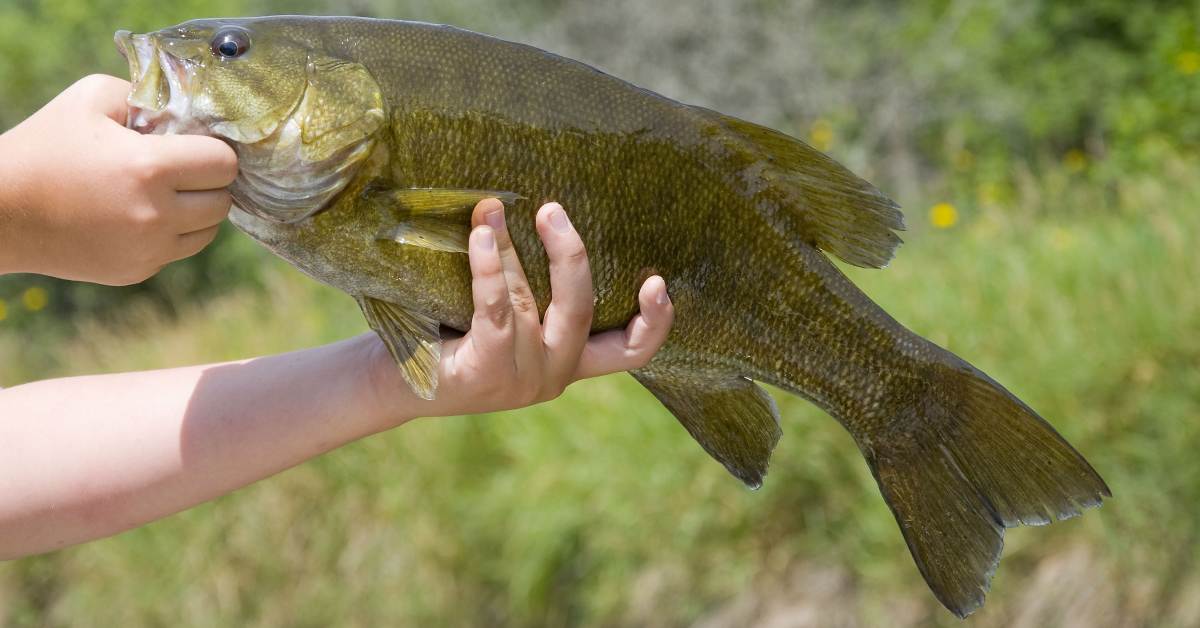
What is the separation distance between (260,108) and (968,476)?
1331mm

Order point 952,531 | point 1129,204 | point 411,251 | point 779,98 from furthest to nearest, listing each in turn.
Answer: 1. point 779,98
2. point 1129,204
3. point 952,531
4. point 411,251

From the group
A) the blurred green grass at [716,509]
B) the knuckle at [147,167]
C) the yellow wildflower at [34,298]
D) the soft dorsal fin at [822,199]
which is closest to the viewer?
the knuckle at [147,167]

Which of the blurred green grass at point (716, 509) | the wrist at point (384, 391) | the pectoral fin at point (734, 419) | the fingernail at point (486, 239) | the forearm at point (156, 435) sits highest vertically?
the fingernail at point (486, 239)

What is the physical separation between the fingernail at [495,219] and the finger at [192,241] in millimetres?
422

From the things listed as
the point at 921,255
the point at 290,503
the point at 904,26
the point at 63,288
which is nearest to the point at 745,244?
the point at 921,255

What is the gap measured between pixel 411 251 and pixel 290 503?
14.2ft

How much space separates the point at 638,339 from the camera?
1899mm

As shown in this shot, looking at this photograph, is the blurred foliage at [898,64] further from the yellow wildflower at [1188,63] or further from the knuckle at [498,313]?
the knuckle at [498,313]

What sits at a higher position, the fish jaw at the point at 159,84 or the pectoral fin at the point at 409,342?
the fish jaw at the point at 159,84

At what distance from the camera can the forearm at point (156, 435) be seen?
1901 millimetres

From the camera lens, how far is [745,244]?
6.41 ft

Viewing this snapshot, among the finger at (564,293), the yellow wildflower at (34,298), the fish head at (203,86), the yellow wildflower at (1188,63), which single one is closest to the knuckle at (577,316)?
the finger at (564,293)

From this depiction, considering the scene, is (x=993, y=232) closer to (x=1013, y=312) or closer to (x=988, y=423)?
(x=1013, y=312)

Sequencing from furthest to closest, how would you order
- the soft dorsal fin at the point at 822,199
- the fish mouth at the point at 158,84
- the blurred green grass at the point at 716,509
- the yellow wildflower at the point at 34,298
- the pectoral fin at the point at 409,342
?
1. the yellow wildflower at the point at 34,298
2. the blurred green grass at the point at 716,509
3. the soft dorsal fin at the point at 822,199
4. the pectoral fin at the point at 409,342
5. the fish mouth at the point at 158,84
